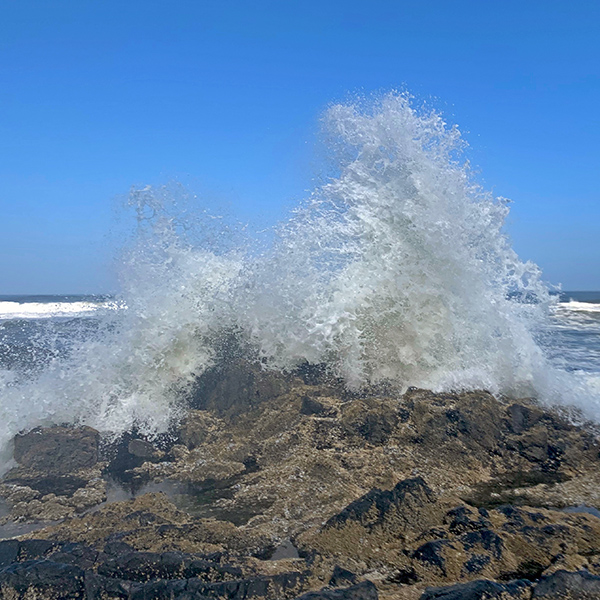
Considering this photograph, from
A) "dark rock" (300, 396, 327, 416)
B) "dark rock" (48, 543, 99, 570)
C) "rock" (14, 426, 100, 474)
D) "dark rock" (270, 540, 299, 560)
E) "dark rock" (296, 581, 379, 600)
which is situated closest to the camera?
"dark rock" (296, 581, 379, 600)

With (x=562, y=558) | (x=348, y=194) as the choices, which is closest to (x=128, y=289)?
(x=348, y=194)

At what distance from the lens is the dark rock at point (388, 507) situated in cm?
297

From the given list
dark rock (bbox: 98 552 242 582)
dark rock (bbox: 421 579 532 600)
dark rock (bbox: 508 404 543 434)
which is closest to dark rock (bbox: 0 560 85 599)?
dark rock (bbox: 98 552 242 582)

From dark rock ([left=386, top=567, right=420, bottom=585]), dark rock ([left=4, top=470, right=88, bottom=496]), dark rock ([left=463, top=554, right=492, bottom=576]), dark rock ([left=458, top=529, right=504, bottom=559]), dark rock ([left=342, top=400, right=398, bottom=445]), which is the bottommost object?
dark rock ([left=4, top=470, right=88, bottom=496])

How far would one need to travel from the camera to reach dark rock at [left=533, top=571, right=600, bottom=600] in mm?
2137

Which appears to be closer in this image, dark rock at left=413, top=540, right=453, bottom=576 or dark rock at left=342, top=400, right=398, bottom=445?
dark rock at left=413, top=540, right=453, bottom=576

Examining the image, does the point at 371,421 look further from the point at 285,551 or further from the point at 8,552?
the point at 8,552

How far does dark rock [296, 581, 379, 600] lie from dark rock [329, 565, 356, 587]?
0.14m

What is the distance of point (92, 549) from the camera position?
8.64ft

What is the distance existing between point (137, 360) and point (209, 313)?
106 cm

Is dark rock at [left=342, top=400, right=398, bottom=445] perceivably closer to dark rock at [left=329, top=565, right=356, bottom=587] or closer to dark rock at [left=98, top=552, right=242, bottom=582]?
dark rock at [left=329, top=565, right=356, bottom=587]

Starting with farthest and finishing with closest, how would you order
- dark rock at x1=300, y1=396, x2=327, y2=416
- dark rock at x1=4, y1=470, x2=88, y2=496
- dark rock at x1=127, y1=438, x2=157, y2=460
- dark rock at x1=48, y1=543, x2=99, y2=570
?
dark rock at x1=300, y1=396, x2=327, y2=416
dark rock at x1=127, y1=438, x2=157, y2=460
dark rock at x1=4, y1=470, x2=88, y2=496
dark rock at x1=48, y1=543, x2=99, y2=570

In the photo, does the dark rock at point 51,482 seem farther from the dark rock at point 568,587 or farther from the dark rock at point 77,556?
the dark rock at point 568,587

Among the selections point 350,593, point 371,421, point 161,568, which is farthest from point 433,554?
point 371,421
